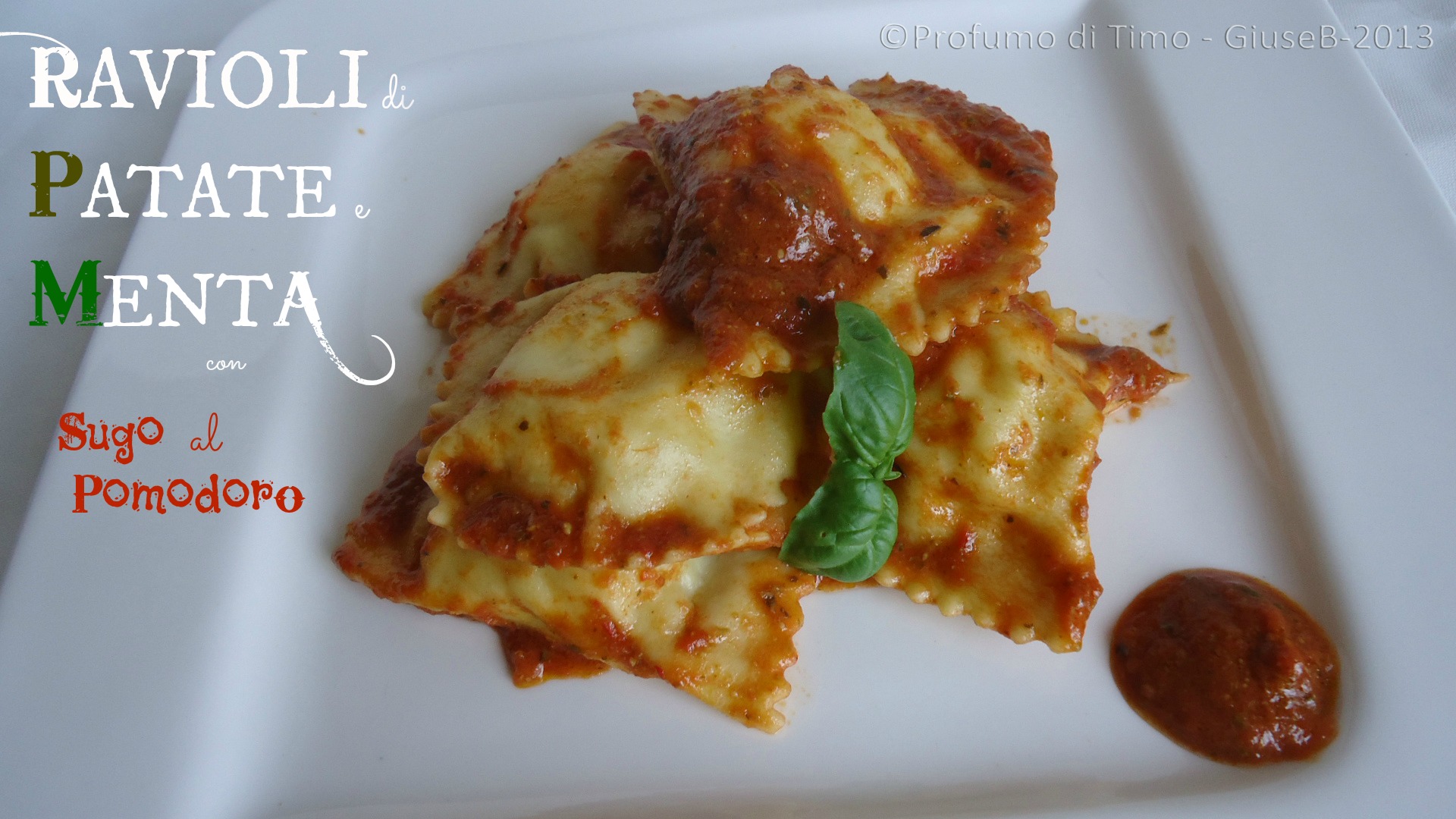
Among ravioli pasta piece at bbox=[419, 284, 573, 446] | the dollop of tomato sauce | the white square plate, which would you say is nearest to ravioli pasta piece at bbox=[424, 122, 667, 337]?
ravioli pasta piece at bbox=[419, 284, 573, 446]

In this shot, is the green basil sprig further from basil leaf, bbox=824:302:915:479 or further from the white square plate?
the white square plate

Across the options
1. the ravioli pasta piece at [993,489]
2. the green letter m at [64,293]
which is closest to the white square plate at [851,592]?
the ravioli pasta piece at [993,489]

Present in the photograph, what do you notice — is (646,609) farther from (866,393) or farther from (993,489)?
(993,489)

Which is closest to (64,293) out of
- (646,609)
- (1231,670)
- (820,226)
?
(646,609)

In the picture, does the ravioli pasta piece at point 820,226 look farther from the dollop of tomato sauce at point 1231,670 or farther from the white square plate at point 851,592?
the dollop of tomato sauce at point 1231,670

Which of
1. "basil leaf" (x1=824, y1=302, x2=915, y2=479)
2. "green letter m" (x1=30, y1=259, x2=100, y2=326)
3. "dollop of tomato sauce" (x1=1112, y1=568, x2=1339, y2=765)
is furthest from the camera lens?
"green letter m" (x1=30, y1=259, x2=100, y2=326)

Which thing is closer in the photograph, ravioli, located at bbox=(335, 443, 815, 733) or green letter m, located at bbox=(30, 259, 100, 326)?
ravioli, located at bbox=(335, 443, 815, 733)

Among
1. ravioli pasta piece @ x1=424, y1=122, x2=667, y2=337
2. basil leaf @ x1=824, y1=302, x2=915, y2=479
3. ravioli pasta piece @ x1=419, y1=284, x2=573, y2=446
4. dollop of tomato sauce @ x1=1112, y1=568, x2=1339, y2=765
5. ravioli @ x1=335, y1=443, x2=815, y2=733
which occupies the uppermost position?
ravioli pasta piece @ x1=424, y1=122, x2=667, y2=337

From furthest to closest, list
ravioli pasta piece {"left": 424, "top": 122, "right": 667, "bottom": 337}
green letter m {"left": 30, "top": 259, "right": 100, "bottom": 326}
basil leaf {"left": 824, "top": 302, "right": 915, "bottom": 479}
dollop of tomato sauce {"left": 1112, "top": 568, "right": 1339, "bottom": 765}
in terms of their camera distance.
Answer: green letter m {"left": 30, "top": 259, "right": 100, "bottom": 326} < ravioli pasta piece {"left": 424, "top": 122, "right": 667, "bottom": 337} < dollop of tomato sauce {"left": 1112, "top": 568, "right": 1339, "bottom": 765} < basil leaf {"left": 824, "top": 302, "right": 915, "bottom": 479}
